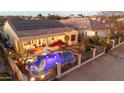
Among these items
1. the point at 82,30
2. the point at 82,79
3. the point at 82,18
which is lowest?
the point at 82,79

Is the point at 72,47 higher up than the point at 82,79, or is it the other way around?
the point at 72,47

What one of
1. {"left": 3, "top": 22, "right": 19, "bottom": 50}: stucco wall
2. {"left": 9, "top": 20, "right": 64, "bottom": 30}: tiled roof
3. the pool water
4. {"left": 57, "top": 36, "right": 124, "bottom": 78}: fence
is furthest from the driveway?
{"left": 3, "top": 22, "right": 19, "bottom": 50}: stucco wall

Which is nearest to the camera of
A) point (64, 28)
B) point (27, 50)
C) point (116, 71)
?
point (27, 50)

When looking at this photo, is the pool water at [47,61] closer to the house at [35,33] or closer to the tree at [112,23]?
the house at [35,33]

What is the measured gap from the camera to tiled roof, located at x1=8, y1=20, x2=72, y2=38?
2.78 meters

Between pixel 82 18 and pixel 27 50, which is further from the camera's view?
pixel 82 18

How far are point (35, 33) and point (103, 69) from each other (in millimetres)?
1560

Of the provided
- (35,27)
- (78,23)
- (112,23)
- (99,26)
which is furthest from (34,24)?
(112,23)

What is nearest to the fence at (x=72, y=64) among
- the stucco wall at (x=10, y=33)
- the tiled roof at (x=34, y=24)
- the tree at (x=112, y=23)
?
the tree at (x=112, y=23)

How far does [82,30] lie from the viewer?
3.11m

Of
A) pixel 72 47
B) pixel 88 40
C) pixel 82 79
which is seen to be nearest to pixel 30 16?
pixel 72 47

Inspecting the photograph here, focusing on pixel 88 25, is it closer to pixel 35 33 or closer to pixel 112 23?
pixel 112 23
